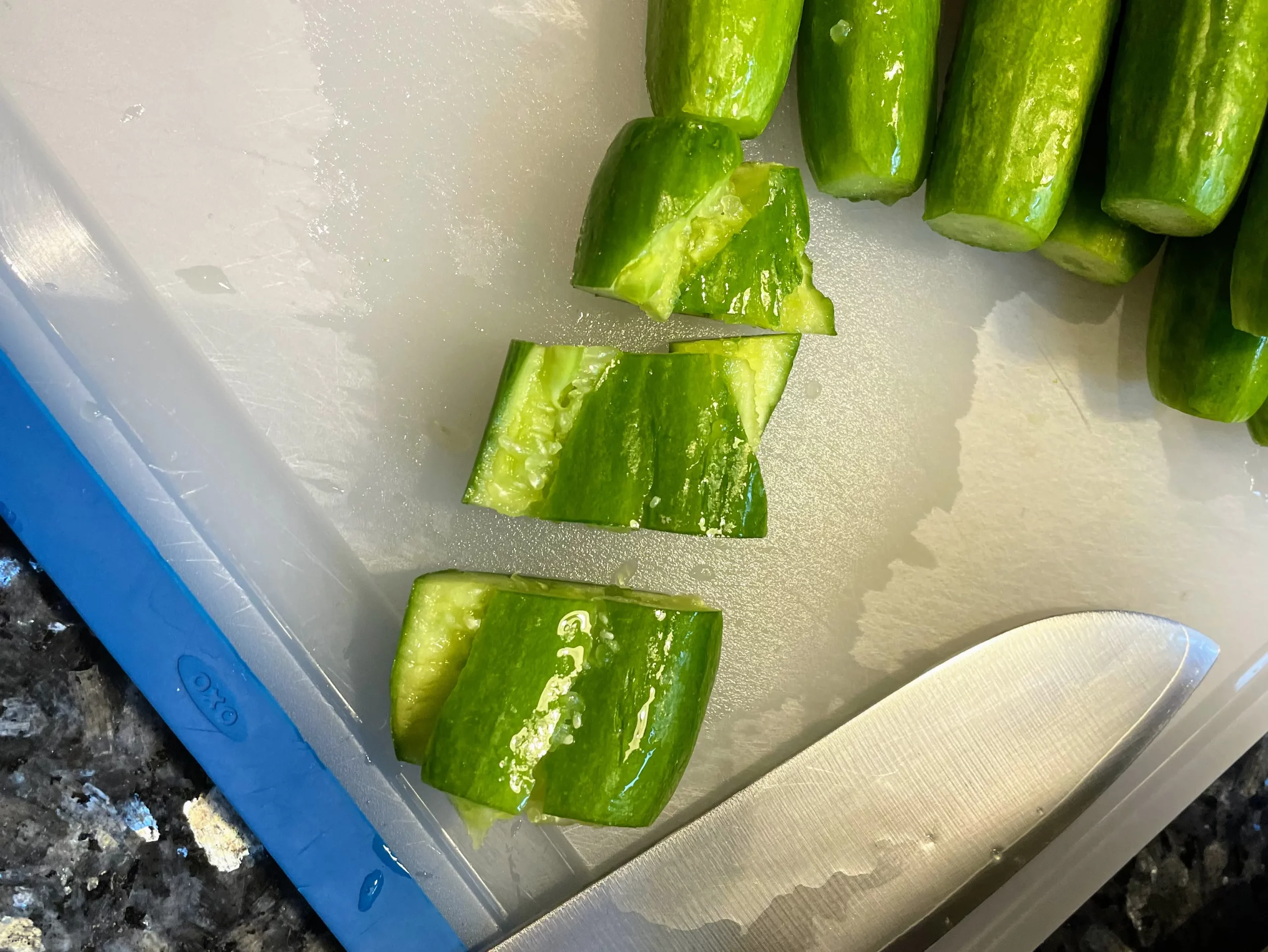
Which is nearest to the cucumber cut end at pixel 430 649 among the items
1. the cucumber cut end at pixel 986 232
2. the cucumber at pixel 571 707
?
the cucumber at pixel 571 707

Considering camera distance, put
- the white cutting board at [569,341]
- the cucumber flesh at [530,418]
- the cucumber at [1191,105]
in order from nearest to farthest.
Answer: the cucumber at [1191,105]
the cucumber flesh at [530,418]
the white cutting board at [569,341]

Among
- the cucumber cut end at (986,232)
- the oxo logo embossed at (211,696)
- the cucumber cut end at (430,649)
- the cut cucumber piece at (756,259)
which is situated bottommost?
the oxo logo embossed at (211,696)

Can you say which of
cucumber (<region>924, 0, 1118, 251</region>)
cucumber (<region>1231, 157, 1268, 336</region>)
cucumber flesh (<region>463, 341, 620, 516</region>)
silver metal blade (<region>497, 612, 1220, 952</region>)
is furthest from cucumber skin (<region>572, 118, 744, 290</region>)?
silver metal blade (<region>497, 612, 1220, 952</region>)

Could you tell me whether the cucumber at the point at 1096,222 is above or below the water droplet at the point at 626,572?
above

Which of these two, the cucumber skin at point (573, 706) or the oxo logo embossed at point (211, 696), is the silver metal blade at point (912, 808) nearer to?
the cucumber skin at point (573, 706)

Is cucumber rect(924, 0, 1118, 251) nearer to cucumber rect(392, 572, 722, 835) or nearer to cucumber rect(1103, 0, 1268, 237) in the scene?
cucumber rect(1103, 0, 1268, 237)

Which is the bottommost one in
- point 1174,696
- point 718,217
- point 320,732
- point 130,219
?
point 320,732

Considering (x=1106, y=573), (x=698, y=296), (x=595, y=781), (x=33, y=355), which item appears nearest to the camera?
(x=595, y=781)

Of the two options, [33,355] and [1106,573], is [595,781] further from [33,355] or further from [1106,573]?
[33,355]

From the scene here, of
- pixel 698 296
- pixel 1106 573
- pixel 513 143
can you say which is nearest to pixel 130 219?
pixel 513 143
